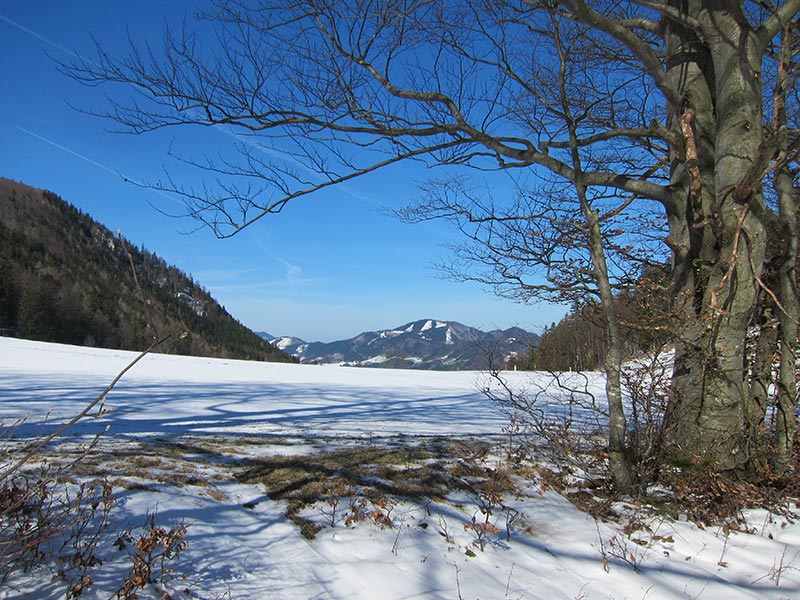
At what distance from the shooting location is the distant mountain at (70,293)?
67500mm

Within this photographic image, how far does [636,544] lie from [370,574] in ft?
6.75

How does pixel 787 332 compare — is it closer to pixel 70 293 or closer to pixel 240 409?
pixel 240 409

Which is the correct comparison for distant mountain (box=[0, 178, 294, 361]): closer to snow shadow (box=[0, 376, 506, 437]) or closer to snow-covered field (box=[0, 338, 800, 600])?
snow shadow (box=[0, 376, 506, 437])

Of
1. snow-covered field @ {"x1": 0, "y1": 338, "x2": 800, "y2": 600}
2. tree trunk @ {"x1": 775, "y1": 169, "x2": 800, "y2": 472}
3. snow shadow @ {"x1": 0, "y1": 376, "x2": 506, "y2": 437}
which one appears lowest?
snow-covered field @ {"x1": 0, "y1": 338, "x2": 800, "y2": 600}

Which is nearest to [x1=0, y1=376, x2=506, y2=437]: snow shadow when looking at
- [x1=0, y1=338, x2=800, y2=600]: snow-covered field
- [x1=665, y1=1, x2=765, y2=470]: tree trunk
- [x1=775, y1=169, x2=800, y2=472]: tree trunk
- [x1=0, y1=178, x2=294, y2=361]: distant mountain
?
[x1=0, y1=338, x2=800, y2=600]: snow-covered field

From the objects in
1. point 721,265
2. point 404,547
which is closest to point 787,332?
point 721,265

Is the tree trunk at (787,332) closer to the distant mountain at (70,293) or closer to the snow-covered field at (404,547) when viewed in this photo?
the snow-covered field at (404,547)

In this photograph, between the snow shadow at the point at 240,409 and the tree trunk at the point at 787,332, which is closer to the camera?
the tree trunk at the point at 787,332

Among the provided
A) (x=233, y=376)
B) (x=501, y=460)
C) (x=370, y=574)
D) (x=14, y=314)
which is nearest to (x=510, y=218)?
(x=501, y=460)

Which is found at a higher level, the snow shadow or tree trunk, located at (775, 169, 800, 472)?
tree trunk, located at (775, 169, 800, 472)

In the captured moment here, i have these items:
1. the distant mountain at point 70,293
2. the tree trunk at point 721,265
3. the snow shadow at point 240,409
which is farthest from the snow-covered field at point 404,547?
the distant mountain at point 70,293

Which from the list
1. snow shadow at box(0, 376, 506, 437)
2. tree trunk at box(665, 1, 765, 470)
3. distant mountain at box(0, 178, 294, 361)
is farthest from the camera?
distant mountain at box(0, 178, 294, 361)

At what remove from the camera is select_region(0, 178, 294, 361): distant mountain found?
67.5m

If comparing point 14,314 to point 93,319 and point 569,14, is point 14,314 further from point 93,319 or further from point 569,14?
point 569,14
